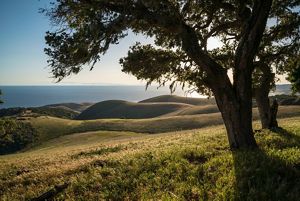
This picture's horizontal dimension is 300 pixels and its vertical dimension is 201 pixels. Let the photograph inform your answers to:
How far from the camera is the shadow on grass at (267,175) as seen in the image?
883 cm

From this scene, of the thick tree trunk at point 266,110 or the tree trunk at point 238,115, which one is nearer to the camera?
the tree trunk at point 238,115

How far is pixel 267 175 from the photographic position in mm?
10133

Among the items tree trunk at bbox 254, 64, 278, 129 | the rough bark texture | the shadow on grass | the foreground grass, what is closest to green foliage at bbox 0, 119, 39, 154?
tree trunk at bbox 254, 64, 278, 129

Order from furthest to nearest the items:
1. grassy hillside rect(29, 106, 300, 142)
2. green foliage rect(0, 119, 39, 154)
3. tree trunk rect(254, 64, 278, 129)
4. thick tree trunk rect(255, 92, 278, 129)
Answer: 1. green foliage rect(0, 119, 39, 154)
2. grassy hillside rect(29, 106, 300, 142)
3. thick tree trunk rect(255, 92, 278, 129)
4. tree trunk rect(254, 64, 278, 129)

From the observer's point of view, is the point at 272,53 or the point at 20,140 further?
the point at 20,140

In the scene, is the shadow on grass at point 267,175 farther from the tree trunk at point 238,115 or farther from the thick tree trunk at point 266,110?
the thick tree trunk at point 266,110

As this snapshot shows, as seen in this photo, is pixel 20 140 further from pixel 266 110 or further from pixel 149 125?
pixel 266 110

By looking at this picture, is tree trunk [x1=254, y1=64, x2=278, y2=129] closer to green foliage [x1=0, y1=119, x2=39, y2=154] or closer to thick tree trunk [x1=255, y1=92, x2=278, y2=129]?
thick tree trunk [x1=255, y1=92, x2=278, y2=129]

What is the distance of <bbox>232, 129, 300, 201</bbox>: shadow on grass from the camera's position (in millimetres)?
8828

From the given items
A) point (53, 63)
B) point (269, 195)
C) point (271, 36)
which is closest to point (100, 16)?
point (53, 63)

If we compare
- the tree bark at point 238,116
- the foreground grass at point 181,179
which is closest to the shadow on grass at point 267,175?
the foreground grass at point 181,179

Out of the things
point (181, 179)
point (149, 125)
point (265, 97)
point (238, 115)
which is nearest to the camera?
point (181, 179)

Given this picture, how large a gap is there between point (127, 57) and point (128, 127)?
72.2 metres

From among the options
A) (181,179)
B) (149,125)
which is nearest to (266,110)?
(181,179)
